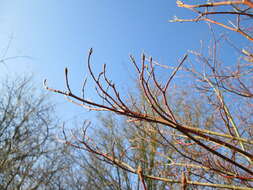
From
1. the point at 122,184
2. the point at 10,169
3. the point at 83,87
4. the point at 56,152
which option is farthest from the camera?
the point at 122,184

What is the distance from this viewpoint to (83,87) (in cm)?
87

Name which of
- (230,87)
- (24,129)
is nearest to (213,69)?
(230,87)

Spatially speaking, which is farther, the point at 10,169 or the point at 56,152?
the point at 56,152

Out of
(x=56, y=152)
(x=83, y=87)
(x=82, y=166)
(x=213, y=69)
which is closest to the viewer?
(x=83, y=87)

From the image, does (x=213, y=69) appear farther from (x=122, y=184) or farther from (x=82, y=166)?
(x=82, y=166)

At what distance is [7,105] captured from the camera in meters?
5.14

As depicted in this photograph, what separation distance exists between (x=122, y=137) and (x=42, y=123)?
7.47 feet

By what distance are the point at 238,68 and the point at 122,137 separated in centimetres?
450

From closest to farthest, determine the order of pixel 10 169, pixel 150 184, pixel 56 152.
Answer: pixel 10 169
pixel 56 152
pixel 150 184

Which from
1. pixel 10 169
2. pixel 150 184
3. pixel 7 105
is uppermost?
pixel 7 105

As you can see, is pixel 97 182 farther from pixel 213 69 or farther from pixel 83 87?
pixel 83 87

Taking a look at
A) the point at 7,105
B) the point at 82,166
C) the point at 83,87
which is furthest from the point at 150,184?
the point at 83,87

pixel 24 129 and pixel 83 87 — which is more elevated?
pixel 24 129

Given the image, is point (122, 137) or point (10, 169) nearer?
point (10, 169)
